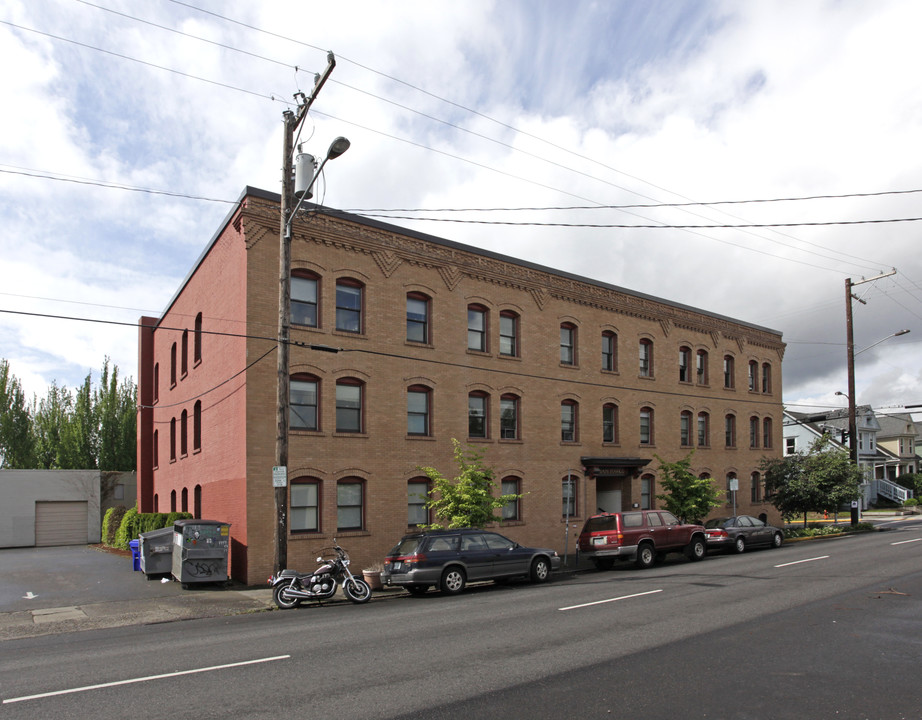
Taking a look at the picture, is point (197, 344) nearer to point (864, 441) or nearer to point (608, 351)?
point (608, 351)

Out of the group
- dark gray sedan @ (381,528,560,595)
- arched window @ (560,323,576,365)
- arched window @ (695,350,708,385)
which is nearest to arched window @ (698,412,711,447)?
arched window @ (695,350,708,385)

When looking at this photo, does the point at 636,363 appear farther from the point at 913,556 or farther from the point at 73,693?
the point at 73,693

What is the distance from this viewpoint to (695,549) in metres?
Result: 23.4

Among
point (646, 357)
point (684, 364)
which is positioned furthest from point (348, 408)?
point (684, 364)

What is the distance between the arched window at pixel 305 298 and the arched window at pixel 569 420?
420 inches

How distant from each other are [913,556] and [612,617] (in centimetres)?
1403

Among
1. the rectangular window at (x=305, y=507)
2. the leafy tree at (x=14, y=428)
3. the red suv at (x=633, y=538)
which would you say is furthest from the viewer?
the leafy tree at (x=14, y=428)

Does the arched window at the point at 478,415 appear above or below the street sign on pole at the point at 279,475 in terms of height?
above

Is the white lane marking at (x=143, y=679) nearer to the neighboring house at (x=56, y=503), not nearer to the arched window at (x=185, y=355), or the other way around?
the arched window at (x=185, y=355)

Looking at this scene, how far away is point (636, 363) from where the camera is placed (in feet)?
101

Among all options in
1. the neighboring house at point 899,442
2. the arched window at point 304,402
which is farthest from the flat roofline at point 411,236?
the neighboring house at point 899,442

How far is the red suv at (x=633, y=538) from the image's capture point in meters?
21.5

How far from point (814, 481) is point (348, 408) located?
23022mm

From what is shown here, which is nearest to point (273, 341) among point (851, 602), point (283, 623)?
point (283, 623)
